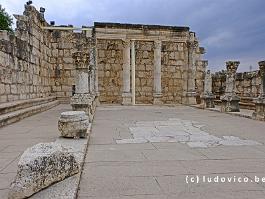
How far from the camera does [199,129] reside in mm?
8133

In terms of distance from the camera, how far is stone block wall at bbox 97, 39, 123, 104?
→ 1923 centimetres

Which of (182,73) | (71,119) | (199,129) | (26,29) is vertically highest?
(26,29)

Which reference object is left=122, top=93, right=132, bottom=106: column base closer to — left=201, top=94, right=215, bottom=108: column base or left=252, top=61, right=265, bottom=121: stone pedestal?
left=201, top=94, right=215, bottom=108: column base

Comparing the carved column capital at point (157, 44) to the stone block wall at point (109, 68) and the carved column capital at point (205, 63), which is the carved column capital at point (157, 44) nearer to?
the stone block wall at point (109, 68)

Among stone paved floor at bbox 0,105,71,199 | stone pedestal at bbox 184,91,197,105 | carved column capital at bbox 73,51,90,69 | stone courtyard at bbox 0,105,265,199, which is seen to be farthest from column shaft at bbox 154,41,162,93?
stone paved floor at bbox 0,105,71,199

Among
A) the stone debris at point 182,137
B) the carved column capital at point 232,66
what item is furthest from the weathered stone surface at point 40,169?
the carved column capital at point 232,66

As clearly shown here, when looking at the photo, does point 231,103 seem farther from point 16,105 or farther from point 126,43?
point 16,105

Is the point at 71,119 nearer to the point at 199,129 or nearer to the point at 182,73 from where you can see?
the point at 199,129

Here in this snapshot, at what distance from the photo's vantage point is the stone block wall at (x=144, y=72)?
19734 millimetres

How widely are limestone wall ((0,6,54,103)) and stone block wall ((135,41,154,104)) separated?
18.5 feet

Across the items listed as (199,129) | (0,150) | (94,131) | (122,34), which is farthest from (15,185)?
(122,34)

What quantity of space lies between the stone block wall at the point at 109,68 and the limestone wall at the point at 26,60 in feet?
11.0

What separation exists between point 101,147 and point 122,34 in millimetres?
13235

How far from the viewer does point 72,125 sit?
5863 mm
